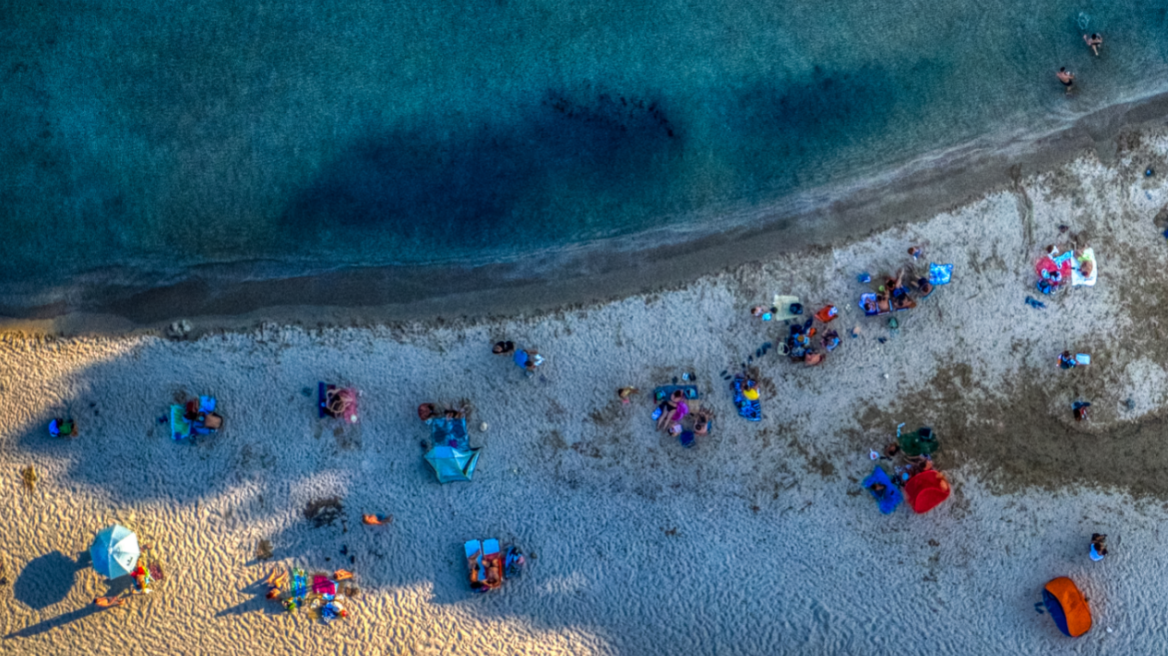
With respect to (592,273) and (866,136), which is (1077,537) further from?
(592,273)

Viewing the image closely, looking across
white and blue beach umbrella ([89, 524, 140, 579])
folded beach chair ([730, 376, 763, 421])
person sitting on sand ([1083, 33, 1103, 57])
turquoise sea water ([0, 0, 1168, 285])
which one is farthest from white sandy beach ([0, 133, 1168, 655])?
person sitting on sand ([1083, 33, 1103, 57])

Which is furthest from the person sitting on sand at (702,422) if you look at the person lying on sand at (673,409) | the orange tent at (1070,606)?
the orange tent at (1070,606)

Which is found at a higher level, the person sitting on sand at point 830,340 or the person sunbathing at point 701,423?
the person sitting on sand at point 830,340

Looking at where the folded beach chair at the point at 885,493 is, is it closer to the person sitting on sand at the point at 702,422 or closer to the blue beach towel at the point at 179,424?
the person sitting on sand at the point at 702,422

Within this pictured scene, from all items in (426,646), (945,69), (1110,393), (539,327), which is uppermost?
(945,69)

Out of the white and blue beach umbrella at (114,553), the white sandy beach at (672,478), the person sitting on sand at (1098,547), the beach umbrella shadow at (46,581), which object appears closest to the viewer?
the white and blue beach umbrella at (114,553)

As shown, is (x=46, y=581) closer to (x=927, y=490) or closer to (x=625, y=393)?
(x=625, y=393)

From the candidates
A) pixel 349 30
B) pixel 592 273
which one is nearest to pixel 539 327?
pixel 592 273
